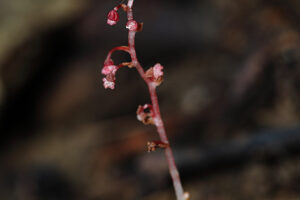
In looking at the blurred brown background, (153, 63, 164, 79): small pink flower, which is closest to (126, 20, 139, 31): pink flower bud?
(153, 63, 164, 79): small pink flower

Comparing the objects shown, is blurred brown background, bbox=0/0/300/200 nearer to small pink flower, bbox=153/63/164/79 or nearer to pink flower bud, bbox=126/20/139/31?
small pink flower, bbox=153/63/164/79

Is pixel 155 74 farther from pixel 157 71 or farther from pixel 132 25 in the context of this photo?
pixel 132 25

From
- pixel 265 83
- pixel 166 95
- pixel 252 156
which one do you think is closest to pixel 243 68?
pixel 265 83

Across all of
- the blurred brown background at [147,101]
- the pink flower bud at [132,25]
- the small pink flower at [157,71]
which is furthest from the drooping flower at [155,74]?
the blurred brown background at [147,101]

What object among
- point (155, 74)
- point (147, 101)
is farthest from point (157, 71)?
point (147, 101)

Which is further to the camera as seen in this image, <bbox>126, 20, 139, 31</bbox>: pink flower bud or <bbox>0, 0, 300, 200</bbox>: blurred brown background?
<bbox>0, 0, 300, 200</bbox>: blurred brown background

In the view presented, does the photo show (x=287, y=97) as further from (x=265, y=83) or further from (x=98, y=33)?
(x=98, y=33)

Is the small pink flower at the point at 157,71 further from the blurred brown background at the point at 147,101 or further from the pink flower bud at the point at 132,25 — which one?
the blurred brown background at the point at 147,101

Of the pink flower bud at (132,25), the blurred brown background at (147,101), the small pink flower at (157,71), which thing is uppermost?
the blurred brown background at (147,101)
